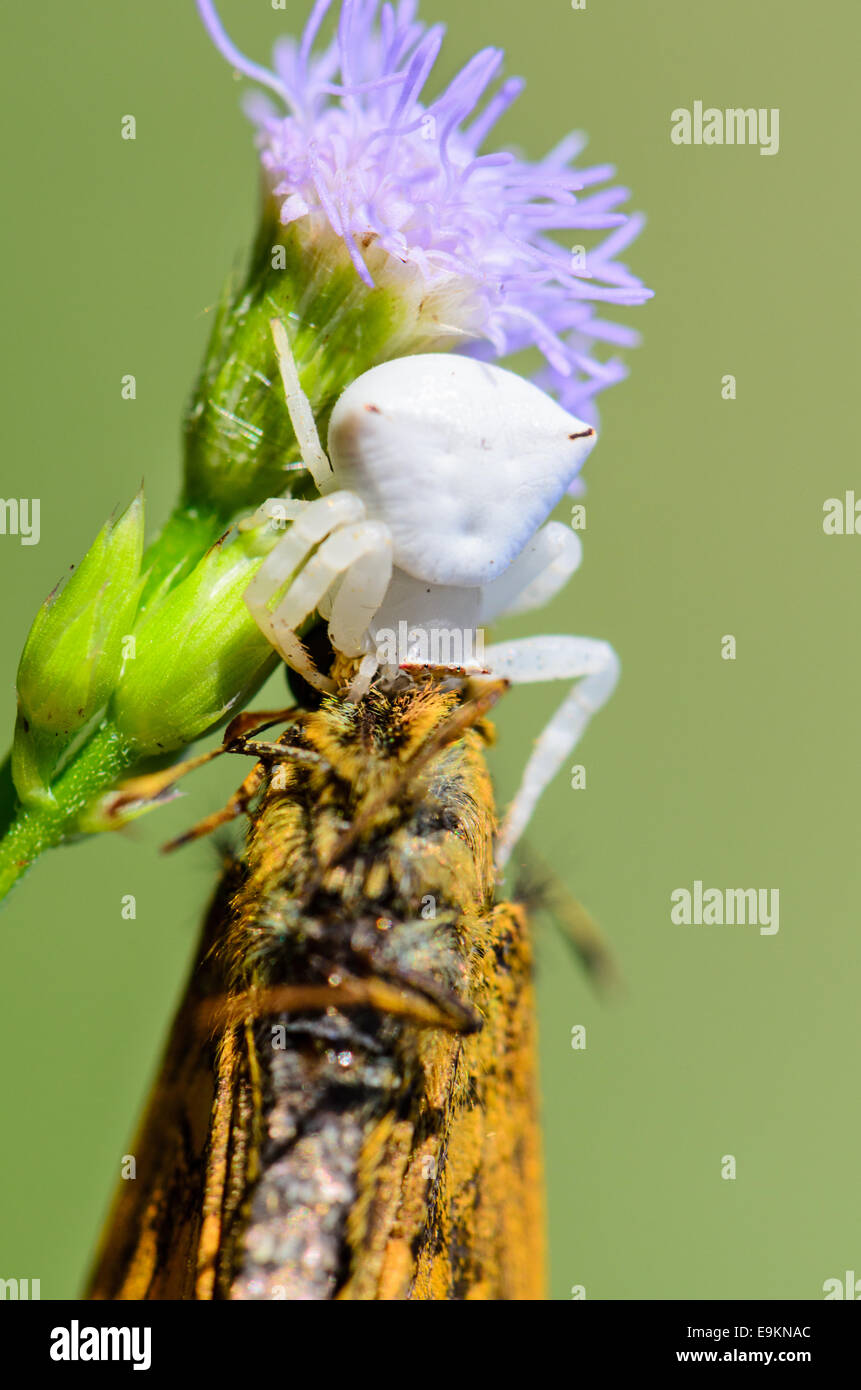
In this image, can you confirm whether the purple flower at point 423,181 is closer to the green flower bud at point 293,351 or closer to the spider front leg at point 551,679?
the green flower bud at point 293,351

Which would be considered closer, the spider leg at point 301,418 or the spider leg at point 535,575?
the spider leg at point 301,418

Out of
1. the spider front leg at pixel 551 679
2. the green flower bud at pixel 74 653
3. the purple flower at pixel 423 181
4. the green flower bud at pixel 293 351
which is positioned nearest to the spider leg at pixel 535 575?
the spider front leg at pixel 551 679

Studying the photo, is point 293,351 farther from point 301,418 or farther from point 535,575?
point 535,575

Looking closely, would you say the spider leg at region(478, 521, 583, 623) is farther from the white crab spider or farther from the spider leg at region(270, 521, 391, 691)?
the spider leg at region(270, 521, 391, 691)

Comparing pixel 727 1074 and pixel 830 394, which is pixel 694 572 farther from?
pixel 727 1074

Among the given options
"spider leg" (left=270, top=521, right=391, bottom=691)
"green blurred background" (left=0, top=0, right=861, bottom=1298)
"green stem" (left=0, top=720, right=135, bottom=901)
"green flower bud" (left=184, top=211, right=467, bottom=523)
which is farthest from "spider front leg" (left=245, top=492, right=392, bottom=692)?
"green blurred background" (left=0, top=0, right=861, bottom=1298)

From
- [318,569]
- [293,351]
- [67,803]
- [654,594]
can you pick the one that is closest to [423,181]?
[293,351]
